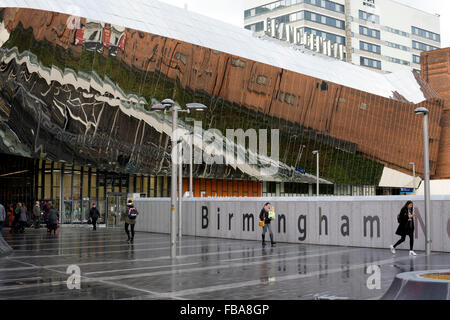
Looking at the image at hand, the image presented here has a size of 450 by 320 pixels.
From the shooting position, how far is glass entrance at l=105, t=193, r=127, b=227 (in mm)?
44562

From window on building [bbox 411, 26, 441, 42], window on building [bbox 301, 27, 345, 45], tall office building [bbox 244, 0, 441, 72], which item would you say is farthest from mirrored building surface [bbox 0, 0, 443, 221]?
window on building [bbox 411, 26, 441, 42]

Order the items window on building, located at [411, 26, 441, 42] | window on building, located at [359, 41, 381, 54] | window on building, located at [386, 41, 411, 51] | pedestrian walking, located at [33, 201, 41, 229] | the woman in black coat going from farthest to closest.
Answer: window on building, located at [411, 26, 441, 42] < window on building, located at [386, 41, 411, 51] < window on building, located at [359, 41, 381, 54] < pedestrian walking, located at [33, 201, 41, 229] < the woman in black coat

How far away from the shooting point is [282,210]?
24.2m

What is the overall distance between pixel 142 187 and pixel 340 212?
28088 millimetres

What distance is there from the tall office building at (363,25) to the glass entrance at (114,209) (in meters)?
57.5

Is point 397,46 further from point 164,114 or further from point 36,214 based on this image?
point 36,214

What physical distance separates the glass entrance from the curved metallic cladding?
3.49 meters

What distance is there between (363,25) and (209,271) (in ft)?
328

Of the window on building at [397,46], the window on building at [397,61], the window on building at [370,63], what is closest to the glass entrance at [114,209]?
the window on building at [370,63]

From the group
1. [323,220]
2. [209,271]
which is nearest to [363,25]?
[323,220]

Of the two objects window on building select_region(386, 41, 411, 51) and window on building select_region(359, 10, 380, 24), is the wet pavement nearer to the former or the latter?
window on building select_region(359, 10, 380, 24)

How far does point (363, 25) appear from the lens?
106000 mm

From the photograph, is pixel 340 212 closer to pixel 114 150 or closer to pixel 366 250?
pixel 366 250
